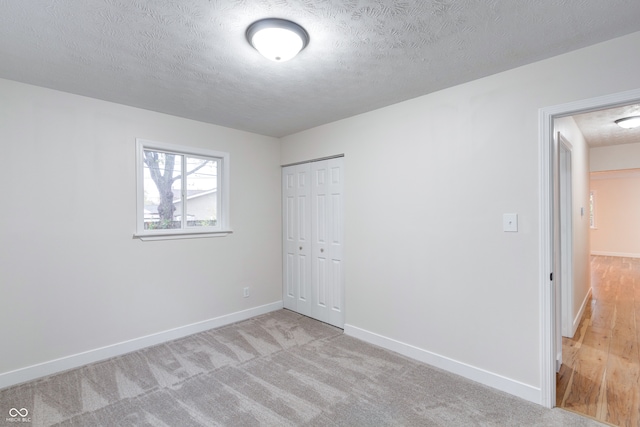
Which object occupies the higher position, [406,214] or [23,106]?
[23,106]

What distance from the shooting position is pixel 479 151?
96.2 inches

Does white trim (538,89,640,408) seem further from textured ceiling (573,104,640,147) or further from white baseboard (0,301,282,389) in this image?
white baseboard (0,301,282,389)

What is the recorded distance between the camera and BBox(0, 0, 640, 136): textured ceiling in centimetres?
158

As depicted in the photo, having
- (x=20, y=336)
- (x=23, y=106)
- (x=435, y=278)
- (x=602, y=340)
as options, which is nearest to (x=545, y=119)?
(x=435, y=278)

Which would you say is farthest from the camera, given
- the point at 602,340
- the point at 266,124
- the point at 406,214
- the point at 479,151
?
the point at 266,124

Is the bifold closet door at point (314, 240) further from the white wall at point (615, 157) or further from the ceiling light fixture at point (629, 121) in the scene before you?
the white wall at point (615, 157)

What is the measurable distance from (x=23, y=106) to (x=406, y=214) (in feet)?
11.1

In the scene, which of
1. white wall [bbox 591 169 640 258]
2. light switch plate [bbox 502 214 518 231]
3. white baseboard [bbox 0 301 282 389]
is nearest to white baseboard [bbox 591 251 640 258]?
white wall [bbox 591 169 640 258]

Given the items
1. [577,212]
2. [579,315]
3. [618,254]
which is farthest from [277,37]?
[618,254]

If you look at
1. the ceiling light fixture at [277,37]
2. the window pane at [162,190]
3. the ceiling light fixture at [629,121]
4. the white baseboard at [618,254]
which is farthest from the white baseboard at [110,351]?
the white baseboard at [618,254]

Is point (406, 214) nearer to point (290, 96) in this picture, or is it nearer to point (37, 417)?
point (290, 96)

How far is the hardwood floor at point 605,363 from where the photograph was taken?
6.97 ft

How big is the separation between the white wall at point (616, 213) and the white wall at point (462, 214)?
8.65 metres

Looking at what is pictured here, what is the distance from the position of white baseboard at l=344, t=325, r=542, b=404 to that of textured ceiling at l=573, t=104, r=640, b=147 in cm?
240
